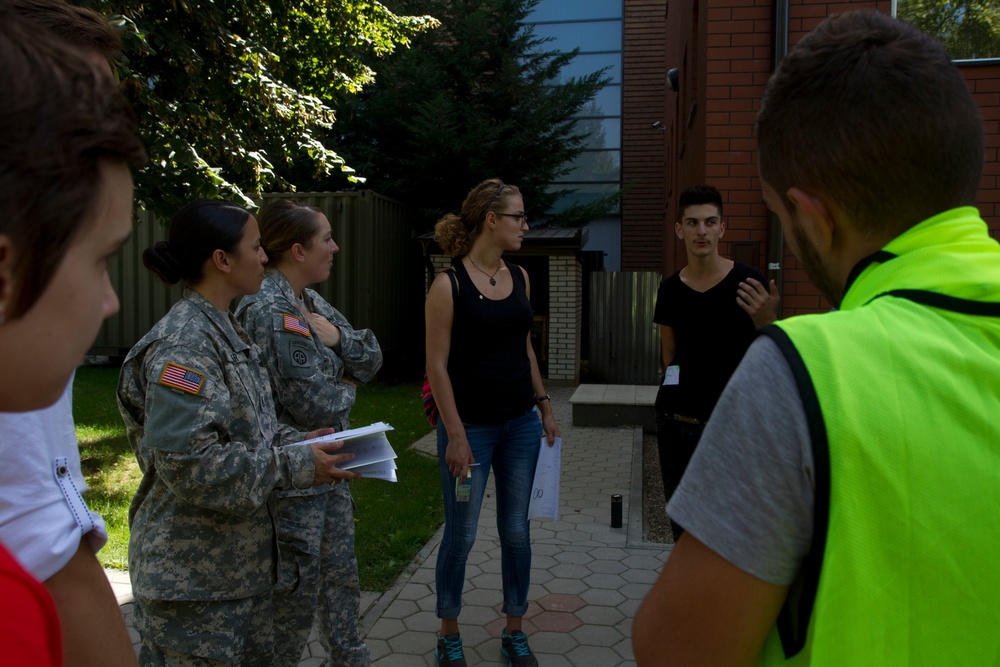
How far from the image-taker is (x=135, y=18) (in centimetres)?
679

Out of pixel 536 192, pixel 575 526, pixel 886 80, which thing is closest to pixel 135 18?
pixel 575 526

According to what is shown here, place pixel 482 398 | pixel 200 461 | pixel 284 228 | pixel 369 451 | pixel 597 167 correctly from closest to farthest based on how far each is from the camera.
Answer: pixel 200 461, pixel 369 451, pixel 284 228, pixel 482 398, pixel 597 167

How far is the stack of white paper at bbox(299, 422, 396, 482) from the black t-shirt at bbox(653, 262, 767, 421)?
5.14 feet

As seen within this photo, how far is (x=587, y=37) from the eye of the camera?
22.0m

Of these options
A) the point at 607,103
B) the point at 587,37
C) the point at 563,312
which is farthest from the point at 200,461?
the point at 587,37

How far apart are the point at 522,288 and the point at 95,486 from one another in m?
4.71

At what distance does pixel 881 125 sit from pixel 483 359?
8.91ft

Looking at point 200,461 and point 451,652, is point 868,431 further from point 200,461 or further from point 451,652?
point 451,652

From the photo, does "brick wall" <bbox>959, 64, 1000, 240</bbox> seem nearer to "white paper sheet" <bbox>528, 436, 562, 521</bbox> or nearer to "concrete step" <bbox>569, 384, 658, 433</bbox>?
"white paper sheet" <bbox>528, 436, 562, 521</bbox>

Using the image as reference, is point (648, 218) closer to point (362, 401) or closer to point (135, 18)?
point (362, 401)

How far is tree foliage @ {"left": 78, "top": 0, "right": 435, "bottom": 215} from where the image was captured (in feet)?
22.1

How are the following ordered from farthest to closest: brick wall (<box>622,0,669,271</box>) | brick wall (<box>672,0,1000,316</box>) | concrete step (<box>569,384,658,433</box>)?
brick wall (<box>622,0,669,271</box>) < concrete step (<box>569,384,658,433</box>) < brick wall (<box>672,0,1000,316</box>)

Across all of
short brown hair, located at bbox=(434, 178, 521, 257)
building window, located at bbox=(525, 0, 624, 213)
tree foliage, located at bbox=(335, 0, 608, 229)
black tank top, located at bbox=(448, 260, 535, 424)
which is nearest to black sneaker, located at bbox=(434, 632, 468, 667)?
black tank top, located at bbox=(448, 260, 535, 424)

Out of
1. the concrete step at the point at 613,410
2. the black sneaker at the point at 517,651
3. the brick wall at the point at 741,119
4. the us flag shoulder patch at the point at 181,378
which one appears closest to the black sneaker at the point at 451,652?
the black sneaker at the point at 517,651
